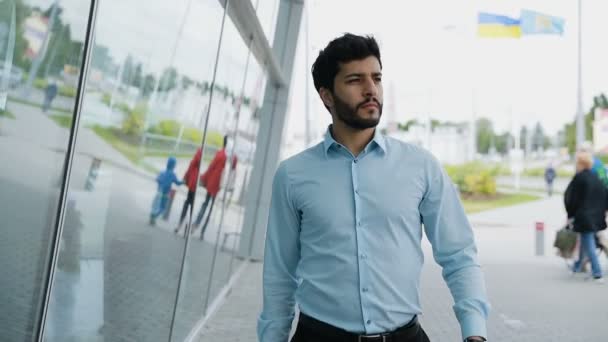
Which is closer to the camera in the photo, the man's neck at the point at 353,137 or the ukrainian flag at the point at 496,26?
the man's neck at the point at 353,137

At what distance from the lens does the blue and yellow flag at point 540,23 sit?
18891 millimetres

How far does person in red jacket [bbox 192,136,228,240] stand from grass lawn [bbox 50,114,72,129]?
2856mm

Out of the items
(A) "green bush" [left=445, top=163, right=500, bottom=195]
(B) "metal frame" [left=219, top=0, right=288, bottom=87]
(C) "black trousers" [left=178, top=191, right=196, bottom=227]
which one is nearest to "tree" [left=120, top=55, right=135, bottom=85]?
(C) "black trousers" [left=178, top=191, right=196, bottom=227]

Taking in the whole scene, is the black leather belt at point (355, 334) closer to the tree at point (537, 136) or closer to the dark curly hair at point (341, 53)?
the dark curly hair at point (341, 53)

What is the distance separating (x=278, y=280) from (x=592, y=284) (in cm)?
782

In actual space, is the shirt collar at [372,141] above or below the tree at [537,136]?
below

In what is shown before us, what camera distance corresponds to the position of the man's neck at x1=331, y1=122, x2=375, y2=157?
6.37 feet

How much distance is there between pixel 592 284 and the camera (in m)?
8.51

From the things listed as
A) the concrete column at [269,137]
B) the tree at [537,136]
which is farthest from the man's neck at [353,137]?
the tree at [537,136]

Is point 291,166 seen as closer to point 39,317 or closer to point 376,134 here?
point 376,134

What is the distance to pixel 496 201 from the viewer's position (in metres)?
30.0

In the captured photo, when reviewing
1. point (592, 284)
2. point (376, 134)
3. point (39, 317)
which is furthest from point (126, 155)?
point (592, 284)

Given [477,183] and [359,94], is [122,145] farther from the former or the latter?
[477,183]

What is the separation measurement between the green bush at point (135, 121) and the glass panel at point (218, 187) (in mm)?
1795
